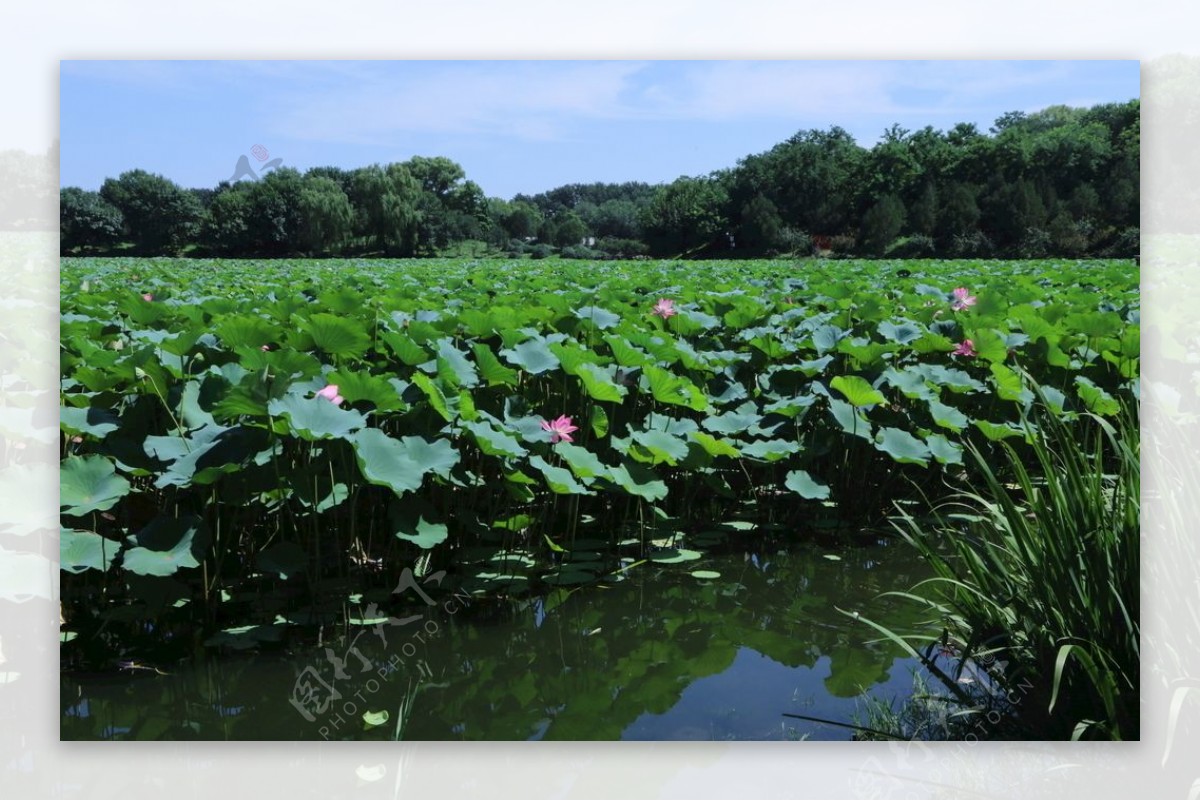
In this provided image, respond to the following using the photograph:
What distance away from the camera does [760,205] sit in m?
5.88

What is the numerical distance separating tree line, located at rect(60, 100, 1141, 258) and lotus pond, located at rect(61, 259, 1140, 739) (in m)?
0.35

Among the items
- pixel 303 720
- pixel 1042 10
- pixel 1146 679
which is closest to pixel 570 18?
pixel 1042 10

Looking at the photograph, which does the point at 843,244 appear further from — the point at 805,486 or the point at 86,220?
the point at 86,220

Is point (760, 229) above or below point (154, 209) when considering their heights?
above

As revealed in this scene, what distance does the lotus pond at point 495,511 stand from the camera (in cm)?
215

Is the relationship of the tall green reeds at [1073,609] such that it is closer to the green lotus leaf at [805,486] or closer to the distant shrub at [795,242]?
the green lotus leaf at [805,486]

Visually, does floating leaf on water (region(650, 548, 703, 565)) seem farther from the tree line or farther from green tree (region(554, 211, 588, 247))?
green tree (region(554, 211, 588, 247))

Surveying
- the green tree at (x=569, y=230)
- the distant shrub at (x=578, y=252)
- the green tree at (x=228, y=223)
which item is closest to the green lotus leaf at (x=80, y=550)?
the green tree at (x=228, y=223)

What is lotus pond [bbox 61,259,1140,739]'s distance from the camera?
215 centimetres

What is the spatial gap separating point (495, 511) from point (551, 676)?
2.42 feet

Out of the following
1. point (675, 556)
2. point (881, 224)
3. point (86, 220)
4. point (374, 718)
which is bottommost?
point (374, 718)

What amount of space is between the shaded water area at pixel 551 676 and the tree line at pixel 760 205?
1196 mm

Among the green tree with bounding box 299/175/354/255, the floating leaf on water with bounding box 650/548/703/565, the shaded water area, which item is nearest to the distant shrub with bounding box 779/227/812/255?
the green tree with bounding box 299/175/354/255

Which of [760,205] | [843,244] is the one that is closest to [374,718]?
[760,205]
